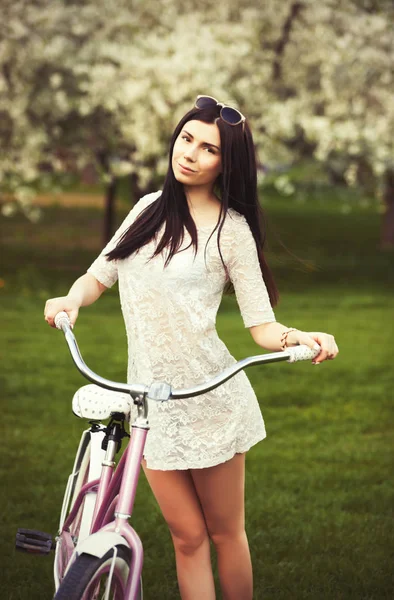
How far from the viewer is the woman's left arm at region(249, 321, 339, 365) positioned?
9.70 ft

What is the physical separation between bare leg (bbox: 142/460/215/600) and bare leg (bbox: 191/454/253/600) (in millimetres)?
38

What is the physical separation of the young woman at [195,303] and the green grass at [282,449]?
16.3 inches

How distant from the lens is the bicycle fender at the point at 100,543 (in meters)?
2.65

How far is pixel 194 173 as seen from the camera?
3.23 metres

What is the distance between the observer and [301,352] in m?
2.86

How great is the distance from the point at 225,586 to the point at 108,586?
3.20ft

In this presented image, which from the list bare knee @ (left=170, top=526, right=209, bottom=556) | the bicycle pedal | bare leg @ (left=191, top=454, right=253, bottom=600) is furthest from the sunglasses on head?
the bicycle pedal

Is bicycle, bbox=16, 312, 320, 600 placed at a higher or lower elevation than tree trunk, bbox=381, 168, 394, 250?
higher

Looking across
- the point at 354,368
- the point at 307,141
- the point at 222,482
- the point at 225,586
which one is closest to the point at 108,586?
the point at 222,482

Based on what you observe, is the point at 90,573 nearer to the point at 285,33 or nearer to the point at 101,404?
the point at 101,404

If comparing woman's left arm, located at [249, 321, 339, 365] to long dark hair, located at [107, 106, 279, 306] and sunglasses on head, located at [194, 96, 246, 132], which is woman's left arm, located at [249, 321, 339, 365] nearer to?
long dark hair, located at [107, 106, 279, 306]

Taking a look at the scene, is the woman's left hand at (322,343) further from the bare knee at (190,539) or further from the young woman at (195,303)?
the bare knee at (190,539)

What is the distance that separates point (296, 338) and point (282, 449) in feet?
13.5

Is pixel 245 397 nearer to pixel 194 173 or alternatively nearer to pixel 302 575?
pixel 194 173
